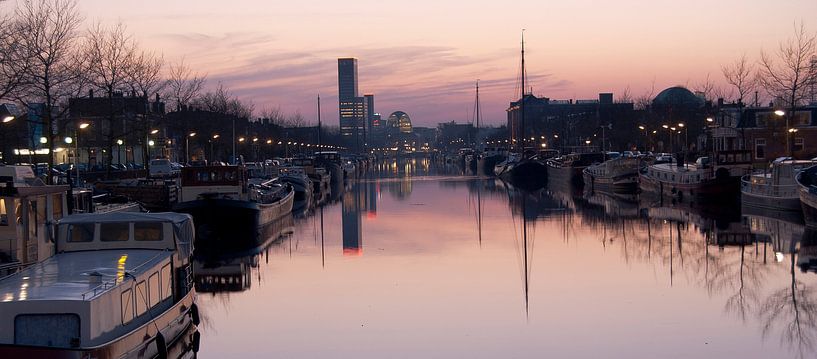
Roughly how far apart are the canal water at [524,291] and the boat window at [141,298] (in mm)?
A: 2349

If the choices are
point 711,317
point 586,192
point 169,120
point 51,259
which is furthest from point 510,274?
point 169,120

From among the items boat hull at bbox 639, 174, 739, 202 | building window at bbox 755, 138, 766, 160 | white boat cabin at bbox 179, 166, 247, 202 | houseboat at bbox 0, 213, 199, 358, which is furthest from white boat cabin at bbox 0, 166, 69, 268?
building window at bbox 755, 138, 766, 160

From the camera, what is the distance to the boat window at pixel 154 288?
20438mm

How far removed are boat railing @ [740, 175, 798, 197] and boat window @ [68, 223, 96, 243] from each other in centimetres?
3715

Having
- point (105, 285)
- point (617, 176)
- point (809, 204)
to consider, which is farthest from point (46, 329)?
point (617, 176)

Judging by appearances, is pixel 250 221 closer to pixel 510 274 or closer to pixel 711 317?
pixel 510 274

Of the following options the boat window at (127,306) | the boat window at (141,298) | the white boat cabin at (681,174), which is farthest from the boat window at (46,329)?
the white boat cabin at (681,174)

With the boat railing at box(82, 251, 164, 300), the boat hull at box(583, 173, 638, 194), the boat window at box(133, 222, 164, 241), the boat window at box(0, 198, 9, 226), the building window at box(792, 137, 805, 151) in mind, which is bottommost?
the boat hull at box(583, 173, 638, 194)

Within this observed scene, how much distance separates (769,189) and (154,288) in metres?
38.7

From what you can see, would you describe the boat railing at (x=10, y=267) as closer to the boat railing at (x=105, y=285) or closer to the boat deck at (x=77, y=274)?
the boat deck at (x=77, y=274)

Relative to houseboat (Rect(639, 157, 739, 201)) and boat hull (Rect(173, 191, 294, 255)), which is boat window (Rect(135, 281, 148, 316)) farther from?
houseboat (Rect(639, 157, 739, 201))

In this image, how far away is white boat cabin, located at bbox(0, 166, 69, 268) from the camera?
947 inches

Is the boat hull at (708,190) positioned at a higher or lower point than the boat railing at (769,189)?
lower

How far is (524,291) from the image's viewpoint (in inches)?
1136
